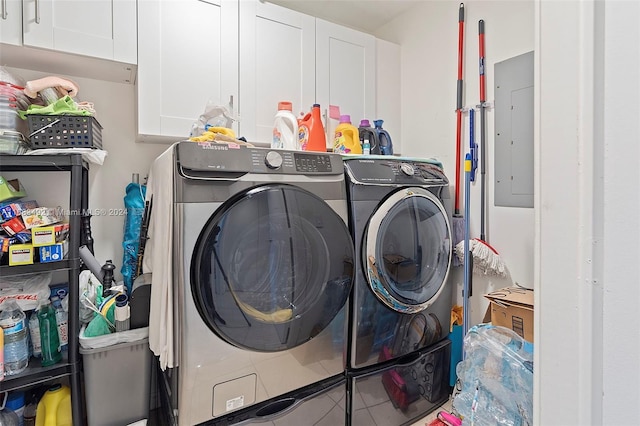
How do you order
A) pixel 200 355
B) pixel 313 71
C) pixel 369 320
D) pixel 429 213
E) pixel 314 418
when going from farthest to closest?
1. pixel 313 71
2. pixel 429 213
3. pixel 369 320
4. pixel 314 418
5. pixel 200 355

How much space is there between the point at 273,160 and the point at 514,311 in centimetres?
131

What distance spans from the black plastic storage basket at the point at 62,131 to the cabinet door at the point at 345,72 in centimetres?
122

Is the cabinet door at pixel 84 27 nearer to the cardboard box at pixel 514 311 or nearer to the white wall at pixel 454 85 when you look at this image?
the white wall at pixel 454 85

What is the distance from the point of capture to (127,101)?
5.88 feet

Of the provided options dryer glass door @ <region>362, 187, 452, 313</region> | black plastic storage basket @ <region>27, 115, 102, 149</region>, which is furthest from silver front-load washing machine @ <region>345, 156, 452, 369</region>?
black plastic storage basket @ <region>27, 115, 102, 149</region>

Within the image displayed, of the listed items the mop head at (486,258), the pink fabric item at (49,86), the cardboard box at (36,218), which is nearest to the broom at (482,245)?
the mop head at (486,258)

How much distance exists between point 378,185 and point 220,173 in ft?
2.34

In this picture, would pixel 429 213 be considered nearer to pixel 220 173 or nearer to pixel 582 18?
pixel 220 173

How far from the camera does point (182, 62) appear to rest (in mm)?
1587

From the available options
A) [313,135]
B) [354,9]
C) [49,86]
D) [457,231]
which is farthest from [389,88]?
[49,86]

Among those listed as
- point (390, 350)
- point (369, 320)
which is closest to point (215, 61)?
point (369, 320)

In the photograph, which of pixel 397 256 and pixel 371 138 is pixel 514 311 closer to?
pixel 397 256

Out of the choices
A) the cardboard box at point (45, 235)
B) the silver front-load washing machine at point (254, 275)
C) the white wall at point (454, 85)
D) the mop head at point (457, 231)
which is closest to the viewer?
the silver front-load washing machine at point (254, 275)

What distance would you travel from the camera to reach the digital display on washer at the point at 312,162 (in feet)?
4.21
